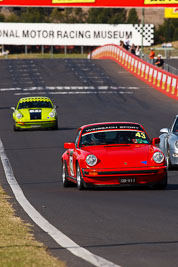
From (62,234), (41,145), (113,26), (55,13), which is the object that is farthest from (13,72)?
(55,13)

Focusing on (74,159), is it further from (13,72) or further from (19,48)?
(19,48)

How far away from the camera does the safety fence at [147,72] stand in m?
47.1

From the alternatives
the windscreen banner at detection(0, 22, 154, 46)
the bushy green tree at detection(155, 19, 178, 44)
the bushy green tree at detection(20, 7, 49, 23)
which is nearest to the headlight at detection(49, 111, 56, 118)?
the windscreen banner at detection(0, 22, 154, 46)

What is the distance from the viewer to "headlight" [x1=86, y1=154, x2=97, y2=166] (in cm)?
1449

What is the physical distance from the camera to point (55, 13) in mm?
147750

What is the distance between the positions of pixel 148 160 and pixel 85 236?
5.23 metres

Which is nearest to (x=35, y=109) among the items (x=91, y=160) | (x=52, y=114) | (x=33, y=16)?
(x=52, y=114)

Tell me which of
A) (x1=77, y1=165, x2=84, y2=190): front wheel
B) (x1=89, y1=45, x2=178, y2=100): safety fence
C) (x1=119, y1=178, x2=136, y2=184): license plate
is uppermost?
(x1=119, y1=178, x2=136, y2=184): license plate

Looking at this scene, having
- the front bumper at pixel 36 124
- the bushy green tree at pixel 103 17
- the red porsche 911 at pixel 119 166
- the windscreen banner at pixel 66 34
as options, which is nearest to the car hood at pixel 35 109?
the front bumper at pixel 36 124

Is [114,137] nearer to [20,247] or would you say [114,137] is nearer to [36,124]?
[20,247]

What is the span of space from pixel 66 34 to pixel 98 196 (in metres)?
95.8

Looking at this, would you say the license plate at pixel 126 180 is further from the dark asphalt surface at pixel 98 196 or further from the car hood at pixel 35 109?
the car hood at pixel 35 109

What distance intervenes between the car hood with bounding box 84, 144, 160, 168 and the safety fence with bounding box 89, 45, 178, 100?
30.7m

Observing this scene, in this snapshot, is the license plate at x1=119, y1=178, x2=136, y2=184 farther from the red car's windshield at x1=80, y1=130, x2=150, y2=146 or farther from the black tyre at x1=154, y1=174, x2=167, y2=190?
the red car's windshield at x1=80, y1=130, x2=150, y2=146
